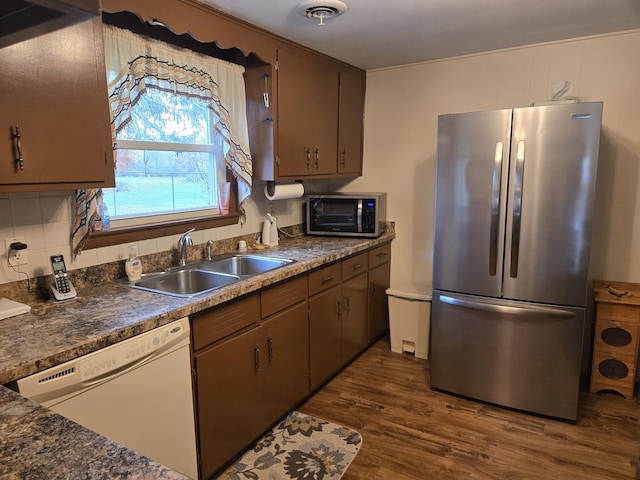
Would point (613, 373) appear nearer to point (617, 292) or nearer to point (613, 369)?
point (613, 369)

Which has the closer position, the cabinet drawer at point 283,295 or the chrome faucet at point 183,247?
the cabinet drawer at point 283,295

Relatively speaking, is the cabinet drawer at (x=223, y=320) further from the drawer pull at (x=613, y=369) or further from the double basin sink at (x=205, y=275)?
the drawer pull at (x=613, y=369)

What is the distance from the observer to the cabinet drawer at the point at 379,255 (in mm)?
3381

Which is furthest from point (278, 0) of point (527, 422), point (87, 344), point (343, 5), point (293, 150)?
point (527, 422)

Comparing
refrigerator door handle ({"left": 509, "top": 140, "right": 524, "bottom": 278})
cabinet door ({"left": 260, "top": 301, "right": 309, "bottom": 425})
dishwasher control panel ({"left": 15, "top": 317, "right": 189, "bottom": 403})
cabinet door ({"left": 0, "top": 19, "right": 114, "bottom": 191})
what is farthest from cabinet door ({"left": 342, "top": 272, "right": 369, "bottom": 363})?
cabinet door ({"left": 0, "top": 19, "right": 114, "bottom": 191})

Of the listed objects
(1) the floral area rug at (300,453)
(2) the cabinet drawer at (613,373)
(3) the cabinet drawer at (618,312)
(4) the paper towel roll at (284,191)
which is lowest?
(1) the floral area rug at (300,453)

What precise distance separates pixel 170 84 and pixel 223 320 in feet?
4.16

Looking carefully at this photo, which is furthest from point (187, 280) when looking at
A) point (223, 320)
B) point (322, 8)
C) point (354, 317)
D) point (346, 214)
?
point (322, 8)

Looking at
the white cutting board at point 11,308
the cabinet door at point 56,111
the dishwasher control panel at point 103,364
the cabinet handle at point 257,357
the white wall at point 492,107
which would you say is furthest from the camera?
the white wall at point 492,107

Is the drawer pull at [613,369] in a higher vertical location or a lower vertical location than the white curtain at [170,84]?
lower

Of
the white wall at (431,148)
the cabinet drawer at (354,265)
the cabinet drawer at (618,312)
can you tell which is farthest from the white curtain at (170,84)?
the cabinet drawer at (618,312)

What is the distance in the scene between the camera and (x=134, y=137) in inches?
87.8

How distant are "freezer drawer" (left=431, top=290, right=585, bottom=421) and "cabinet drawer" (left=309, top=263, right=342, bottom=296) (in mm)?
676

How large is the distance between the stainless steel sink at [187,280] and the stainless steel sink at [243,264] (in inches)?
4.9
